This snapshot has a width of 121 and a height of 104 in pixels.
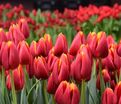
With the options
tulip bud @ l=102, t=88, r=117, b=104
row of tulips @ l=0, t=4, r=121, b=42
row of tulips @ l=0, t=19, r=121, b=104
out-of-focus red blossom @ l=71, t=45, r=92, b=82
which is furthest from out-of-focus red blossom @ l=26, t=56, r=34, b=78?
row of tulips @ l=0, t=4, r=121, b=42

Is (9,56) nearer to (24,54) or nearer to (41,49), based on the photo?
(24,54)

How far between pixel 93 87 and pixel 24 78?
298 millimetres

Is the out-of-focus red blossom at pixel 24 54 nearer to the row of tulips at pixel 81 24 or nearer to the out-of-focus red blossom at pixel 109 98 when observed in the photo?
the out-of-focus red blossom at pixel 109 98

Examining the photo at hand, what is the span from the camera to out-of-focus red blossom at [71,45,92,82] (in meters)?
1.79

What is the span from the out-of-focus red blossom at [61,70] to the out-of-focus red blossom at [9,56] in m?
0.15

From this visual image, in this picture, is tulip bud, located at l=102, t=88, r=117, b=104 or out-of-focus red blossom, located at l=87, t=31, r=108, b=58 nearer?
tulip bud, located at l=102, t=88, r=117, b=104

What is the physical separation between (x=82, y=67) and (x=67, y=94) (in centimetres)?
12

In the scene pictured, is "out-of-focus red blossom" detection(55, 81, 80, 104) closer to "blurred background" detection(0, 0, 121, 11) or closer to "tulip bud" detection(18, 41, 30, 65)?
"tulip bud" detection(18, 41, 30, 65)

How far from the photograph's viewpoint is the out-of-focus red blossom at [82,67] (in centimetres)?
179

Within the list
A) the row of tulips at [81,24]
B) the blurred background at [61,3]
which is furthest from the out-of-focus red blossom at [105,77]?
the blurred background at [61,3]

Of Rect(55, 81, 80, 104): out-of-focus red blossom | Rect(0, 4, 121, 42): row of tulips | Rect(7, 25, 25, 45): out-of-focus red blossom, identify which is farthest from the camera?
Rect(0, 4, 121, 42): row of tulips

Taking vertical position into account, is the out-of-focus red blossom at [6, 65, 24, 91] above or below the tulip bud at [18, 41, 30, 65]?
below

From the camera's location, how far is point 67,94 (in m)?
1.75

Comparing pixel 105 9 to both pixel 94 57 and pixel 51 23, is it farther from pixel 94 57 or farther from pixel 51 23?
pixel 94 57
